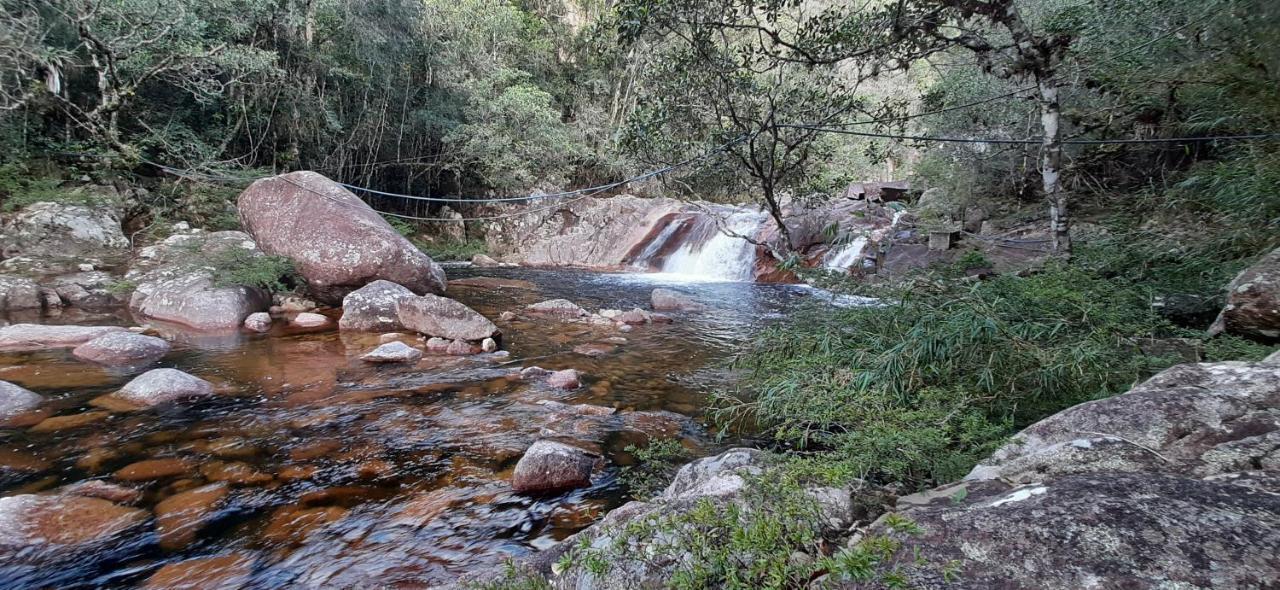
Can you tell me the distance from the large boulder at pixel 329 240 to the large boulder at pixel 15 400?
366cm

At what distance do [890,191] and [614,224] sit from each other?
7.27m

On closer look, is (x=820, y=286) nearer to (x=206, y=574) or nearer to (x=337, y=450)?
(x=337, y=450)

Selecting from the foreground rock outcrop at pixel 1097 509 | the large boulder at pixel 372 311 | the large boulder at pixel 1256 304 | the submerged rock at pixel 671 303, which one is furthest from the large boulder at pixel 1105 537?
the submerged rock at pixel 671 303

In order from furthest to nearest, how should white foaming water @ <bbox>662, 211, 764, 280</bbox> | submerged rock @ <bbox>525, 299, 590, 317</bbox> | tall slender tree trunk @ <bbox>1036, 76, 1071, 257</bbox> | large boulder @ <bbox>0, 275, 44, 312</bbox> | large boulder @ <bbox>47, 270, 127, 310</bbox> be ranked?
1. white foaming water @ <bbox>662, 211, 764, 280</bbox>
2. submerged rock @ <bbox>525, 299, 590, 317</bbox>
3. large boulder @ <bbox>47, 270, 127, 310</bbox>
4. large boulder @ <bbox>0, 275, 44, 312</bbox>
5. tall slender tree trunk @ <bbox>1036, 76, 1071, 257</bbox>

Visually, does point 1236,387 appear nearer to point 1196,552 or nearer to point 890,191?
point 1196,552

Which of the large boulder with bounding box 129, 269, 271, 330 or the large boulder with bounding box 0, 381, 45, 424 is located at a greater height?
the large boulder with bounding box 129, 269, 271, 330

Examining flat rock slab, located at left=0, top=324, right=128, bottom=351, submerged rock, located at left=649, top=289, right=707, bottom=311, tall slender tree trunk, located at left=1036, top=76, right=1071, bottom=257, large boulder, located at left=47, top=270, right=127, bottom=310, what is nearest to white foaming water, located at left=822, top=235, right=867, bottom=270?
submerged rock, located at left=649, top=289, right=707, bottom=311

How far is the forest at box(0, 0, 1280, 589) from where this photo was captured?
147 centimetres

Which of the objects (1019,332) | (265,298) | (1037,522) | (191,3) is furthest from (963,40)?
(191,3)

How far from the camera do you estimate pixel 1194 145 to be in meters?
6.06

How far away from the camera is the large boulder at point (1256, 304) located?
295 cm

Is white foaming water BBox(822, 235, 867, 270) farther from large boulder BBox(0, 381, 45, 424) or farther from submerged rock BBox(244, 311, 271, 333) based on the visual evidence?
large boulder BBox(0, 381, 45, 424)

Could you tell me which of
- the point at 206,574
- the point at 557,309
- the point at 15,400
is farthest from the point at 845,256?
the point at 15,400

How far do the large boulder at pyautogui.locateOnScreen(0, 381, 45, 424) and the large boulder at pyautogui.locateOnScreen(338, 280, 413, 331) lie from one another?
2.77 metres
